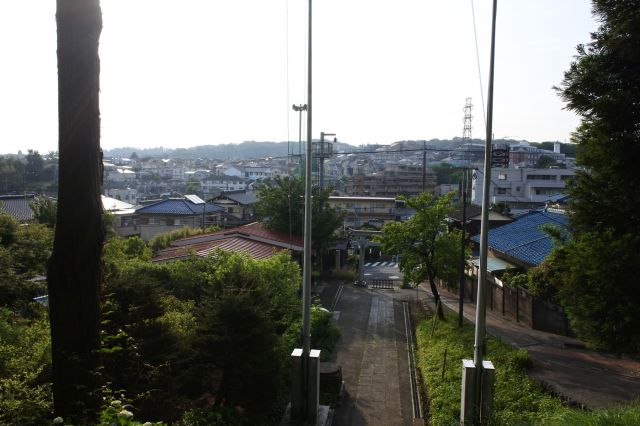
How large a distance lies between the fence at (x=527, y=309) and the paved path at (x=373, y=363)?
11.8 ft

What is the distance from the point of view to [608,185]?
7883 millimetres

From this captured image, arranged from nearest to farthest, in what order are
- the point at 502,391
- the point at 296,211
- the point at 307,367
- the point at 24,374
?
the point at 24,374 → the point at 307,367 → the point at 502,391 → the point at 296,211

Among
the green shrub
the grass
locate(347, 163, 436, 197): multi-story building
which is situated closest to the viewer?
the grass

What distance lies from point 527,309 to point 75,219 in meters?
15.4

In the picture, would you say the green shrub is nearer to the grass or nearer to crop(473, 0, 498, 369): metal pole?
the grass

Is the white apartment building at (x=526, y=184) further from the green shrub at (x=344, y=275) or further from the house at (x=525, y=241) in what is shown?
the house at (x=525, y=241)

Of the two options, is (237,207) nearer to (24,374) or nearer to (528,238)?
(528,238)

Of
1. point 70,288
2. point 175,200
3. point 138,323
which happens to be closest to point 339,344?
point 138,323

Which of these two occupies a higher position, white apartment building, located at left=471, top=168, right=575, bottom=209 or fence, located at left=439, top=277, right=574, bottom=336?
white apartment building, located at left=471, top=168, right=575, bottom=209

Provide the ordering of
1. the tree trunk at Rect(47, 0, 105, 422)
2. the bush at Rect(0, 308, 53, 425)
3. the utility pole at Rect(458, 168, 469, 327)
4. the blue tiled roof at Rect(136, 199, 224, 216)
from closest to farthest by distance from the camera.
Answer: the tree trunk at Rect(47, 0, 105, 422) → the bush at Rect(0, 308, 53, 425) → the utility pole at Rect(458, 168, 469, 327) → the blue tiled roof at Rect(136, 199, 224, 216)

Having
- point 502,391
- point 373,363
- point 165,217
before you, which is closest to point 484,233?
point 502,391

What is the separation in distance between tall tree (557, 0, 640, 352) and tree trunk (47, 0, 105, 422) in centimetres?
627

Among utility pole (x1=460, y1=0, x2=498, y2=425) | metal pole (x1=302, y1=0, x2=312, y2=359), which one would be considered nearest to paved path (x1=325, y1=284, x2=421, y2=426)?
metal pole (x1=302, y1=0, x2=312, y2=359)

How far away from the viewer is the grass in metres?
6.45
